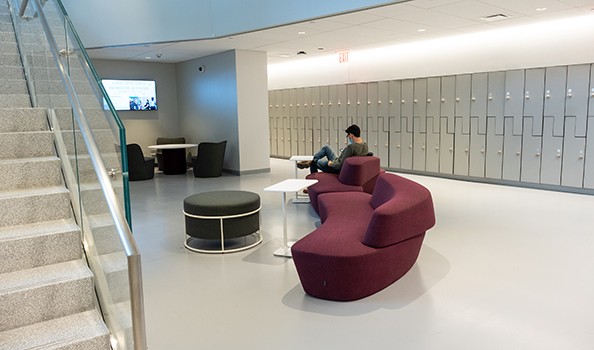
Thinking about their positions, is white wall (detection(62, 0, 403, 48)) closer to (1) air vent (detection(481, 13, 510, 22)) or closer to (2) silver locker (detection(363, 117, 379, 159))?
(1) air vent (detection(481, 13, 510, 22))

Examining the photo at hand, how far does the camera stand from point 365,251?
369 cm

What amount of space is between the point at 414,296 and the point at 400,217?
0.66m

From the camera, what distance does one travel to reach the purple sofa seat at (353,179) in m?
6.48

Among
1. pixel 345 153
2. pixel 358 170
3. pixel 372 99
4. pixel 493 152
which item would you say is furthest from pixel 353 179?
pixel 372 99

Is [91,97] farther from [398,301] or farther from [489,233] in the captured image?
[489,233]

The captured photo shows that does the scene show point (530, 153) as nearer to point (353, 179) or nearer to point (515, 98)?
point (515, 98)

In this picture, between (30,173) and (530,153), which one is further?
(530,153)

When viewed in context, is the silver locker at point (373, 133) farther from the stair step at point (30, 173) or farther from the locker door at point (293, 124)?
the stair step at point (30, 173)

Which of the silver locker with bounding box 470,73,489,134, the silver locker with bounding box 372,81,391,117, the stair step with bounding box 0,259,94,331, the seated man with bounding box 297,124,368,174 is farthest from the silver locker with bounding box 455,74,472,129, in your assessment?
the stair step with bounding box 0,259,94,331

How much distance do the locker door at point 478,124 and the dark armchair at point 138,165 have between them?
7003 millimetres

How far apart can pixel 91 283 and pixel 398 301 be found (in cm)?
229

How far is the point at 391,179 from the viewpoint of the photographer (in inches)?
195

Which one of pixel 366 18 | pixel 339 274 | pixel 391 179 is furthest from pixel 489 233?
pixel 366 18

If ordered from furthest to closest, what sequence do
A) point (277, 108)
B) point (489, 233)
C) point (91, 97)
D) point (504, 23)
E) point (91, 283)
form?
point (277, 108), point (504, 23), point (489, 233), point (91, 97), point (91, 283)
